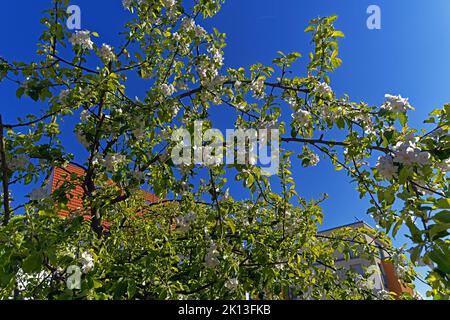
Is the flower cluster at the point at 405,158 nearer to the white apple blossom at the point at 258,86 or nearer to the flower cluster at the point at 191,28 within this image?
the white apple blossom at the point at 258,86

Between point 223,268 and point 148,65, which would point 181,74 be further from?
point 223,268

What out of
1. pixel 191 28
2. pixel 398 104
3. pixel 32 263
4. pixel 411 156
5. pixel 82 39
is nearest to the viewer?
pixel 32 263

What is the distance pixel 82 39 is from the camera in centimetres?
292

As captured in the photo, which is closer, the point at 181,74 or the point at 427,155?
the point at 427,155

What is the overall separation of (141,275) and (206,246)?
0.61 meters

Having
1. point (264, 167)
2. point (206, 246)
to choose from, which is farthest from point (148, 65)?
point (206, 246)

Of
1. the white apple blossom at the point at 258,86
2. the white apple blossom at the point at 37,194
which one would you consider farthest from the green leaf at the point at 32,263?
the white apple blossom at the point at 258,86

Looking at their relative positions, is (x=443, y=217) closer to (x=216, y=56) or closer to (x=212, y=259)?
(x=212, y=259)

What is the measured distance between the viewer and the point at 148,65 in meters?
3.44

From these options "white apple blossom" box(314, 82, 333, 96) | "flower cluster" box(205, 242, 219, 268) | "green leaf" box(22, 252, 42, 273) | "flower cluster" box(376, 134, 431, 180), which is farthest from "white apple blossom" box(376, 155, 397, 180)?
"green leaf" box(22, 252, 42, 273)

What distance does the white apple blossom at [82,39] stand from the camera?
291cm

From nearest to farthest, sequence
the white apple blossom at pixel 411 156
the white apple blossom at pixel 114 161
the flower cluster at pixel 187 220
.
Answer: the white apple blossom at pixel 411 156
the white apple blossom at pixel 114 161
the flower cluster at pixel 187 220

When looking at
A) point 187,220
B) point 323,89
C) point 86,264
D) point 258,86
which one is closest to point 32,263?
point 86,264
